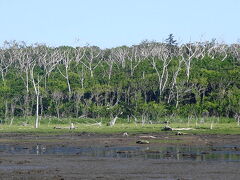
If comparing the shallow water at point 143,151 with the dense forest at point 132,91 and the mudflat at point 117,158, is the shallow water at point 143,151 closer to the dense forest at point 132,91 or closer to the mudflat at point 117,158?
the mudflat at point 117,158

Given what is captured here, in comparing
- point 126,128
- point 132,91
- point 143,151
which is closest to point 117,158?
point 143,151

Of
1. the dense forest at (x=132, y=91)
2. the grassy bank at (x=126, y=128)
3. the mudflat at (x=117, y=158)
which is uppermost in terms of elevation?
the dense forest at (x=132, y=91)

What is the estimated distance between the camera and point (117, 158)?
51.4m

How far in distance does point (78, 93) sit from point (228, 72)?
2685 cm

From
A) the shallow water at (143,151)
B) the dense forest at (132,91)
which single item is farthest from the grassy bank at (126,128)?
the shallow water at (143,151)

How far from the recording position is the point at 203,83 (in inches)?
4353

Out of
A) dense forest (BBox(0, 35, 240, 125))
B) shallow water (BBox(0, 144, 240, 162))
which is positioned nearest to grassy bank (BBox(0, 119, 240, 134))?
dense forest (BBox(0, 35, 240, 125))

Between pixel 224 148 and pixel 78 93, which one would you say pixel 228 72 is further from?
pixel 224 148

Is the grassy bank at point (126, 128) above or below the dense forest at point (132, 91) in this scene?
below

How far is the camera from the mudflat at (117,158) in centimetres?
4100

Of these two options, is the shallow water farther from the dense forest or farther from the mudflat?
the dense forest

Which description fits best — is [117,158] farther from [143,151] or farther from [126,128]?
[126,128]

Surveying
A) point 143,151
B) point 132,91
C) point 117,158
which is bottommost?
point 117,158

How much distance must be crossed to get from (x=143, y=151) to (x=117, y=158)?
6.84 m
